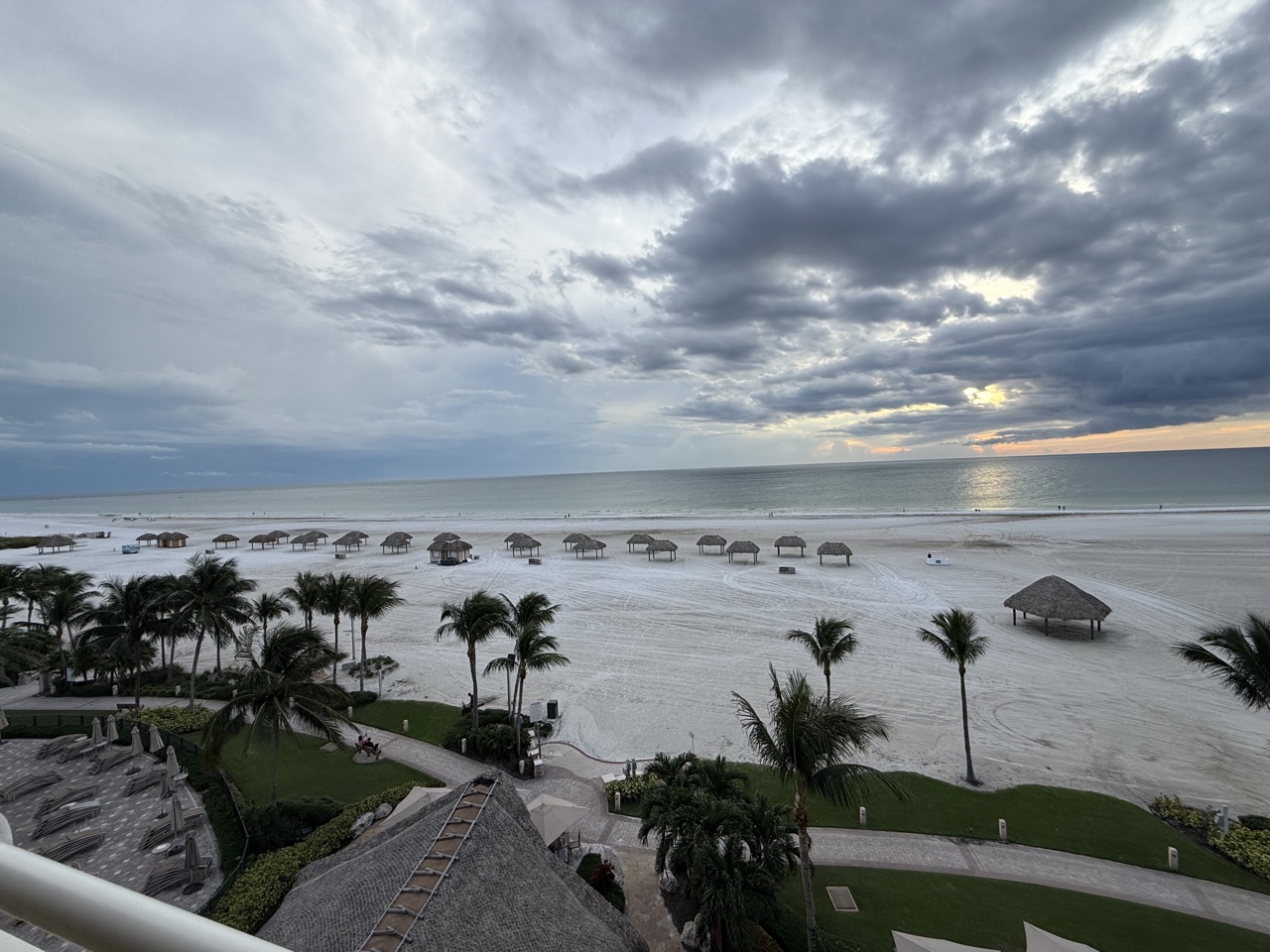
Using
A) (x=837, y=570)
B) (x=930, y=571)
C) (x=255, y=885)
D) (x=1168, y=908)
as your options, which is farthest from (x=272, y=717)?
(x=930, y=571)

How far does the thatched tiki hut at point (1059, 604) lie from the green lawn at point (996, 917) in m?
A: 17.6

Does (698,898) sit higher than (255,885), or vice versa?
(698,898)

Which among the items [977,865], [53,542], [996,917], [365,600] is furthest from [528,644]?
[53,542]

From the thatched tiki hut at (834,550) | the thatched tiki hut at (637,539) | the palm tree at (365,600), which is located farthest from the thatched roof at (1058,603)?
the palm tree at (365,600)

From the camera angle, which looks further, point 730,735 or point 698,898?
point 730,735

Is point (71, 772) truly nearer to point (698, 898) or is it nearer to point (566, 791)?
point (566, 791)

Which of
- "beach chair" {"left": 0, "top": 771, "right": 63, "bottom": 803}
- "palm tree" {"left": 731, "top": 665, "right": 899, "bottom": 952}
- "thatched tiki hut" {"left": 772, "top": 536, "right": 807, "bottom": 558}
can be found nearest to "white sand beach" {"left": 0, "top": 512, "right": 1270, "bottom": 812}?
"thatched tiki hut" {"left": 772, "top": 536, "right": 807, "bottom": 558}

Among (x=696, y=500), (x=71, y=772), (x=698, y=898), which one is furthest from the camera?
(x=696, y=500)

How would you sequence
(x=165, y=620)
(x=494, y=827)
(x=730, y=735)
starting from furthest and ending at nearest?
(x=165, y=620) < (x=730, y=735) < (x=494, y=827)

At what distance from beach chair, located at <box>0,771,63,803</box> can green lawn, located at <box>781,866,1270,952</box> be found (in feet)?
67.0

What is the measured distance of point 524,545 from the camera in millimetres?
51969

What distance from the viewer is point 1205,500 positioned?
78562mm

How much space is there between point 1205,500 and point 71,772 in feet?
370

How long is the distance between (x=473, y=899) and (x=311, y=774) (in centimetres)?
1172
